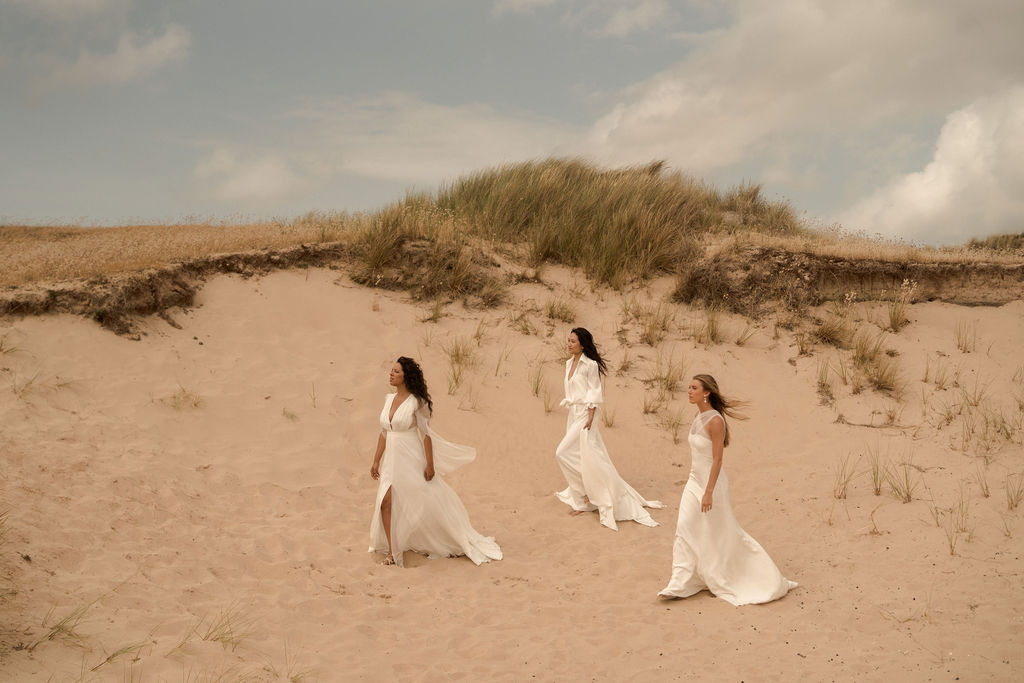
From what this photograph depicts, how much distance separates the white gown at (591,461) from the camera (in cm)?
834

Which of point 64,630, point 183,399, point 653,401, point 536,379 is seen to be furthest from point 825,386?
point 64,630

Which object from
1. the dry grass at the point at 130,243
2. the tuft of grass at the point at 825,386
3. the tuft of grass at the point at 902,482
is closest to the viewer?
the tuft of grass at the point at 902,482

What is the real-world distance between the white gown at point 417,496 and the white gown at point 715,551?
2.02 meters

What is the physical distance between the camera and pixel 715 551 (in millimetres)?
6359

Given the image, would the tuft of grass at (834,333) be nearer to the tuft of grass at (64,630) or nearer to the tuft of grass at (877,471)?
the tuft of grass at (877,471)

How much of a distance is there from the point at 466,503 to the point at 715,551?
12.1 ft

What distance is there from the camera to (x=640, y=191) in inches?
667

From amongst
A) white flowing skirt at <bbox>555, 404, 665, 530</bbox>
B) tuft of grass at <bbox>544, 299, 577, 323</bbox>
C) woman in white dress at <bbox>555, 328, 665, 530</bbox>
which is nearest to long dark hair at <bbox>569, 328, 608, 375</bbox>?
woman in white dress at <bbox>555, 328, 665, 530</bbox>

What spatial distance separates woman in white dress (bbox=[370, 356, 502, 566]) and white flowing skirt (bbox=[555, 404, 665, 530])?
1.69 meters

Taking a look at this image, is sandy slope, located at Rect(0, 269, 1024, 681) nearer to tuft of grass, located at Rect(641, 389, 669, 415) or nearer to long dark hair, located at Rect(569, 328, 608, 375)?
tuft of grass, located at Rect(641, 389, 669, 415)

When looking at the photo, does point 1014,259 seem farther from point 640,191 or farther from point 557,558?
point 557,558

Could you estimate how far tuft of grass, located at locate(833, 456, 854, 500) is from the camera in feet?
29.7

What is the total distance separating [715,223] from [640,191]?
6.51 ft

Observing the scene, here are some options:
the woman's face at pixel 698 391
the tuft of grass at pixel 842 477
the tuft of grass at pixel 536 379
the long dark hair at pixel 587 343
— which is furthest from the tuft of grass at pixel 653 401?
the woman's face at pixel 698 391
